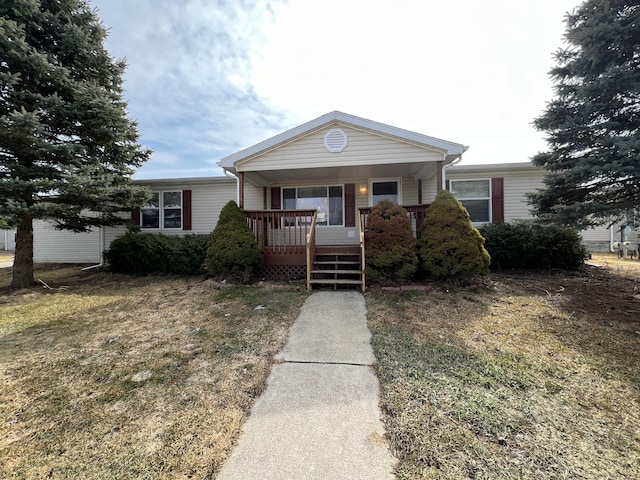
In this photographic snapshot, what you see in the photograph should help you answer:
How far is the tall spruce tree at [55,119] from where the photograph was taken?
5699 millimetres

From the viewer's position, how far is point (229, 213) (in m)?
6.71

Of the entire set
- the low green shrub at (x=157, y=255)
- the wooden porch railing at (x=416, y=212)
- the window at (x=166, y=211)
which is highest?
the window at (x=166, y=211)

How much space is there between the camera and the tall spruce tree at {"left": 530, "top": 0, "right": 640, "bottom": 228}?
4.96 metres

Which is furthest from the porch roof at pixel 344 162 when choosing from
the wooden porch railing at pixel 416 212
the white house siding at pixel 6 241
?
the white house siding at pixel 6 241

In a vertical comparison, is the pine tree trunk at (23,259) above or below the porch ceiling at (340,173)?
below

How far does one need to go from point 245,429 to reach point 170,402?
2.47 ft

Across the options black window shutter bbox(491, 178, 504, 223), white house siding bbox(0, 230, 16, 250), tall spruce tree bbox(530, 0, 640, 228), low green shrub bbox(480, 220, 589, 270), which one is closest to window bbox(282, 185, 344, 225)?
low green shrub bbox(480, 220, 589, 270)

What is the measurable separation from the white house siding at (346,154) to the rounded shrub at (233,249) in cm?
155

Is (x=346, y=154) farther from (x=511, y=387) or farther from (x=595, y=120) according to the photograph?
(x=511, y=387)

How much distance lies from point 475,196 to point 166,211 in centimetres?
1122

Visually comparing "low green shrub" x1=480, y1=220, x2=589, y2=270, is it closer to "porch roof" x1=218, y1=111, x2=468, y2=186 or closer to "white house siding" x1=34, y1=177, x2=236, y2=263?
"porch roof" x1=218, y1=111, x2=468, y2=186

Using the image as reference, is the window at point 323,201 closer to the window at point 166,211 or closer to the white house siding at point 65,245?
the window at point 166,211

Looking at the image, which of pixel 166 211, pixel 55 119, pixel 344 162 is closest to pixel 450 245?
pixel 344 162

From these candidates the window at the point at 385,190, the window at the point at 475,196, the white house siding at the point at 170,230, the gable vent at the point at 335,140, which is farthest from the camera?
the white house siding at the point at 170,230
